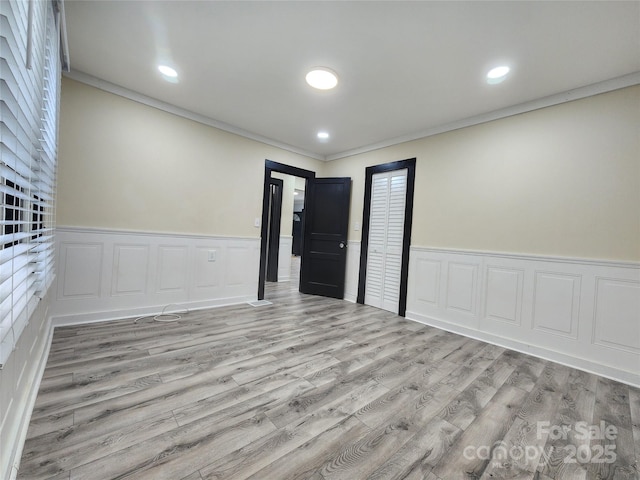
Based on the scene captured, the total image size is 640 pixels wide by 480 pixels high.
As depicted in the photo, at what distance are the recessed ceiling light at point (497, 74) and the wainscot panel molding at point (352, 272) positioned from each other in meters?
2.78

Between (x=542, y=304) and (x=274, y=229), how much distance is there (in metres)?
4.71

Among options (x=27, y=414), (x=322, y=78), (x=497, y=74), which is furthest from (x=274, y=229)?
(x=27, y=414)

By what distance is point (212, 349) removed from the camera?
2.44 metres

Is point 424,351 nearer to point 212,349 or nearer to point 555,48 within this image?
point 212,349

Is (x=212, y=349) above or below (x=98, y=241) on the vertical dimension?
below

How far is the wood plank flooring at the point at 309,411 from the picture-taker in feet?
4.20

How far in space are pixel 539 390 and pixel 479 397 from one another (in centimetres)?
57

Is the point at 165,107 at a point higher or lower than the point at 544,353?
higher

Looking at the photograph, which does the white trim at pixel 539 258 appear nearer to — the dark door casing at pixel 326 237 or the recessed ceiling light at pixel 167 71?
the dark door casing at pixel 326 237

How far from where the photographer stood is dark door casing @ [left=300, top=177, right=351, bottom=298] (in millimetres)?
4766

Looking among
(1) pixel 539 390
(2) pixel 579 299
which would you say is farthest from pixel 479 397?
(2) pixel 579 299

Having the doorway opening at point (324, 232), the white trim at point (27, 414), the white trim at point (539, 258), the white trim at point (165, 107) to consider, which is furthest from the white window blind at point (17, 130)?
the white trim at point (539, 258)

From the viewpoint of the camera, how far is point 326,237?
4906mm

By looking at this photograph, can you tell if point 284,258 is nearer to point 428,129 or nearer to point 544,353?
point 428,129
